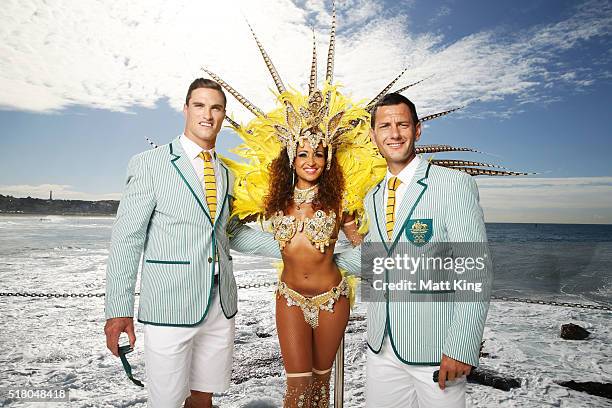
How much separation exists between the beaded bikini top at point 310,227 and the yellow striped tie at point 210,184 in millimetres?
456

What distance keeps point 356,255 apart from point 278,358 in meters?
2.98

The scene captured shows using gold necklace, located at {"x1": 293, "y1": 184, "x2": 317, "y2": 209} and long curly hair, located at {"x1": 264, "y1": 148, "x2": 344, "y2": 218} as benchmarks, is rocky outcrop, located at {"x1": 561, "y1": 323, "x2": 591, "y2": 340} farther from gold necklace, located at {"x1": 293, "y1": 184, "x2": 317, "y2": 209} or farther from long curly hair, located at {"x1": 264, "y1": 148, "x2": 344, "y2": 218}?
gold necklace, located at {"x1": 293, "y1": 184, "x2": 317, "y2": 209}

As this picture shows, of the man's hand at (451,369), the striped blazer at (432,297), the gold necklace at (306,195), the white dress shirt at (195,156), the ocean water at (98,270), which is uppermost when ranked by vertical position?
the white dress shirt at (195,156)

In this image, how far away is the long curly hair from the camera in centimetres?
300

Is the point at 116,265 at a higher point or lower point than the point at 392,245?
lower

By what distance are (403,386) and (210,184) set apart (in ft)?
5.52

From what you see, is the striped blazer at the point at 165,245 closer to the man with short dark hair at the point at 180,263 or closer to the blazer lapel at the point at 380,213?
the man with short dark hair at the point at 180,263

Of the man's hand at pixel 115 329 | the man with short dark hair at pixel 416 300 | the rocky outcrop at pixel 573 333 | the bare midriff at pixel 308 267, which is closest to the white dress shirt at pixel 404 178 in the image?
the man with short dark hair at pixel 416 300

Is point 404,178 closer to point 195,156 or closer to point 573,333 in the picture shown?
point 195,156

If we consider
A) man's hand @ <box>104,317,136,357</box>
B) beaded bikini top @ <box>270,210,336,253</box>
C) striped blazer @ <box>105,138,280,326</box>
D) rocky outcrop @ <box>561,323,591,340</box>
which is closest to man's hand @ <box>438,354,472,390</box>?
beaded bikini top @ <box>270,210,336,253</box>

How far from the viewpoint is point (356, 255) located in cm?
298

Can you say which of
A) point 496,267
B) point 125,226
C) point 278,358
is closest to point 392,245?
point 125,226

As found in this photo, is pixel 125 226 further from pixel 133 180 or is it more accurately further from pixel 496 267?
pixel 496 267

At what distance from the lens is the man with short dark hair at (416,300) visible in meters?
2.10
